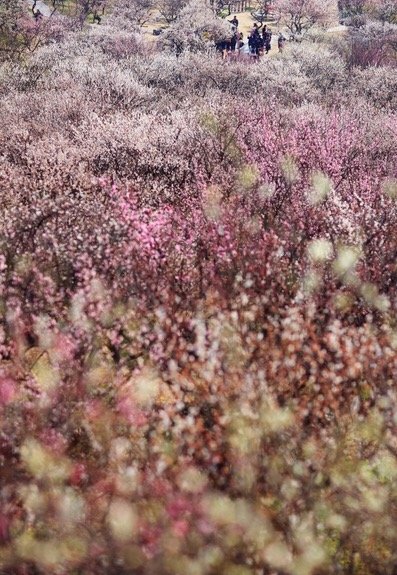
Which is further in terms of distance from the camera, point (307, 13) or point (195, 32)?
point (307, 13)

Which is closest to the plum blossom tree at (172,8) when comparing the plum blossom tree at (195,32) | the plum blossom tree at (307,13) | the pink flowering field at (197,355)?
the plum blossom tree at (195,32)

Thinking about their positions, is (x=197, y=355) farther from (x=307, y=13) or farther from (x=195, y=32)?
(x=307, y=13)

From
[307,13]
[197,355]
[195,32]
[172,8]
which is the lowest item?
A: [307,13]

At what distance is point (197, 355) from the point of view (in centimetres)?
1149

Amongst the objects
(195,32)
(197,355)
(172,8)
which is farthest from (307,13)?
(197,355)

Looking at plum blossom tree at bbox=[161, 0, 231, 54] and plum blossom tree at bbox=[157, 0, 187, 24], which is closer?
plum blossom tree at bbox=[161, 0, 231, 54]

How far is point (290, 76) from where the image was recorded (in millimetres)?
45812

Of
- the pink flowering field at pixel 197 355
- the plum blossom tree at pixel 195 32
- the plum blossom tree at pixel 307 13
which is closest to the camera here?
the pink flowering field at pixel 197 355

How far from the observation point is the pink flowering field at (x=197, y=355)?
8.45m

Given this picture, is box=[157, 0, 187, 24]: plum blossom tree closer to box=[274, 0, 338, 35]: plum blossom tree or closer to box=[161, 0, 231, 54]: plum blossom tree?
box=[161, 0, 231, 54]: plum blossom tree

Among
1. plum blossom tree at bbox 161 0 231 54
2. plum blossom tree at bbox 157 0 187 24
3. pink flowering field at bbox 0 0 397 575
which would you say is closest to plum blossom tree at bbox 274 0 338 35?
plum blossom tree at bbox 157 0 187 24

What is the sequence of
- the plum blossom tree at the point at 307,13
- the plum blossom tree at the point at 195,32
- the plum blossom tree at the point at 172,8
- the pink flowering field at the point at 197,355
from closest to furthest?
the pink flowering field at the point at 197,355 → the plum blossom tree at the point at 195,32 → the plum blossom tree at the point at 307,13 → the plum blossom tree at the point at 172,8

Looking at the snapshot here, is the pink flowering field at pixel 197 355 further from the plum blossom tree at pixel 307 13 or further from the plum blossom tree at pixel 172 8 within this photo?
the plum blossom tree at pixel 172 8

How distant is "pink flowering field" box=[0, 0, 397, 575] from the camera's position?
8.45 meters
